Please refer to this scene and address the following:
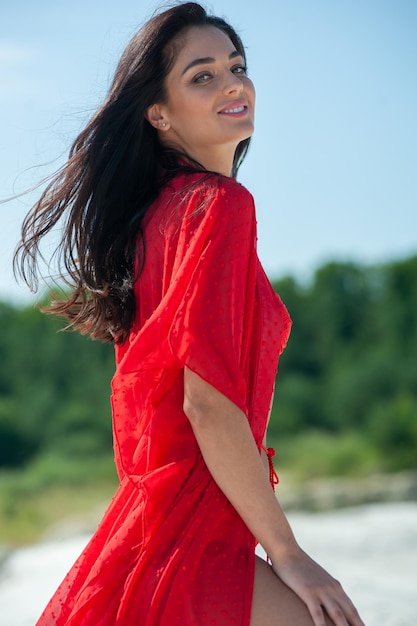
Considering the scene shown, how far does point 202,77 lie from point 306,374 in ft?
30.9

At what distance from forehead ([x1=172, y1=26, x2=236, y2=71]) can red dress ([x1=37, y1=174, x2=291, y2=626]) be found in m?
0.25

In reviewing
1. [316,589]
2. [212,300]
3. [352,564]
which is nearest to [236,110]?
[212,300]

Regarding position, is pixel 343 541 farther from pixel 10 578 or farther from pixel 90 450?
pixel 90 450

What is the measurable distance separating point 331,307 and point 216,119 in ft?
30.7

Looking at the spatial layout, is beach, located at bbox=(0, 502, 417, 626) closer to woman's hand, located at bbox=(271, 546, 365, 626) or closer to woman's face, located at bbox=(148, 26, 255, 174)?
woman's hand, located at bbox=(271, 546, 365, 626)

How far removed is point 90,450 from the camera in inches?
401

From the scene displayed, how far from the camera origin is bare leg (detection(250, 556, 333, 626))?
1255 millimetres

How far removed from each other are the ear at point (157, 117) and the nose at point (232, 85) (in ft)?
0.39

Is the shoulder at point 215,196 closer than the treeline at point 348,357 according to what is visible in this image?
Yes

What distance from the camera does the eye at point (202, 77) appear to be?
1560 mm

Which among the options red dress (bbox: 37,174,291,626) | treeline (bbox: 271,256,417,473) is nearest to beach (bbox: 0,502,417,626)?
red dress (bbox: 37,174,291,626)

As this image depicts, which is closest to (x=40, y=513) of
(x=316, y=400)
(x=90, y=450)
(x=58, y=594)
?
(x=90, y=450)

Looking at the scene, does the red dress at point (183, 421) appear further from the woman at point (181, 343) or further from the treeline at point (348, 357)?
the treeline at point (348, 357)

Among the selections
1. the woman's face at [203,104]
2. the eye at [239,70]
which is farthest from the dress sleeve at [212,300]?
the eye at [239,70]
